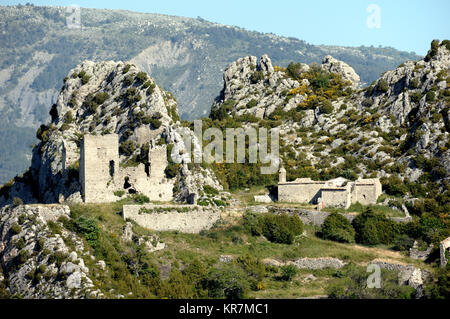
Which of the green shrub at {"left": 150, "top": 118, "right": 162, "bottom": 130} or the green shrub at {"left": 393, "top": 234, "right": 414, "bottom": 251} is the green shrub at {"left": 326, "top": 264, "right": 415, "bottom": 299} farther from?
the green shrub at {"left": 150, "top": 118, "right": 162, "bottom": 130}

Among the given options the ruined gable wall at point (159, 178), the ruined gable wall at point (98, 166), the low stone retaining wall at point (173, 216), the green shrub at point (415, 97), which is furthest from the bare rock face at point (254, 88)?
the low stone retaining wall at point (173, 216)

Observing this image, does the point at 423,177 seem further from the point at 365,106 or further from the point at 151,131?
the point at 151,131

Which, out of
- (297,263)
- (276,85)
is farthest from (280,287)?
(276,85)

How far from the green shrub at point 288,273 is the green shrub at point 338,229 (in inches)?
294

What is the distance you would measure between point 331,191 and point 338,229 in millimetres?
5794

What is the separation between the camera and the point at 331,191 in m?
73.1

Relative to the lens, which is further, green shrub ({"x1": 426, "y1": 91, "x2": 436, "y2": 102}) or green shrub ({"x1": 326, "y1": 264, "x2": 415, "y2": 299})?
green shrub ({"x1": 426, "y1": 91, "x2": 436, "y2": 102})

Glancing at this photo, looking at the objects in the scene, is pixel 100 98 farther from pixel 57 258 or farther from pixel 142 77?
pixel 57 258

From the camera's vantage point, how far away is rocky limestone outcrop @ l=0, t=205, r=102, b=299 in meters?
54.0

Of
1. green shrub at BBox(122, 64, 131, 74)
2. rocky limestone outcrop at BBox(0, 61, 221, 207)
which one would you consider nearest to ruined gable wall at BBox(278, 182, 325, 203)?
rocky limestone outcrop at BBox(0, 61, 221, 207)

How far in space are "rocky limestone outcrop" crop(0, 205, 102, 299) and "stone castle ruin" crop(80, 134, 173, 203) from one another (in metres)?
6.96

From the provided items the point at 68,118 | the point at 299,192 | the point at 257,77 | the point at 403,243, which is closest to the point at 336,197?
the point at 299,192

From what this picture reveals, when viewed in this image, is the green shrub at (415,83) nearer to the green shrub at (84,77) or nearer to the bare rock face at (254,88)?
the bare rock face at (254,88)

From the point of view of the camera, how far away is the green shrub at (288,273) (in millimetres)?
60425
